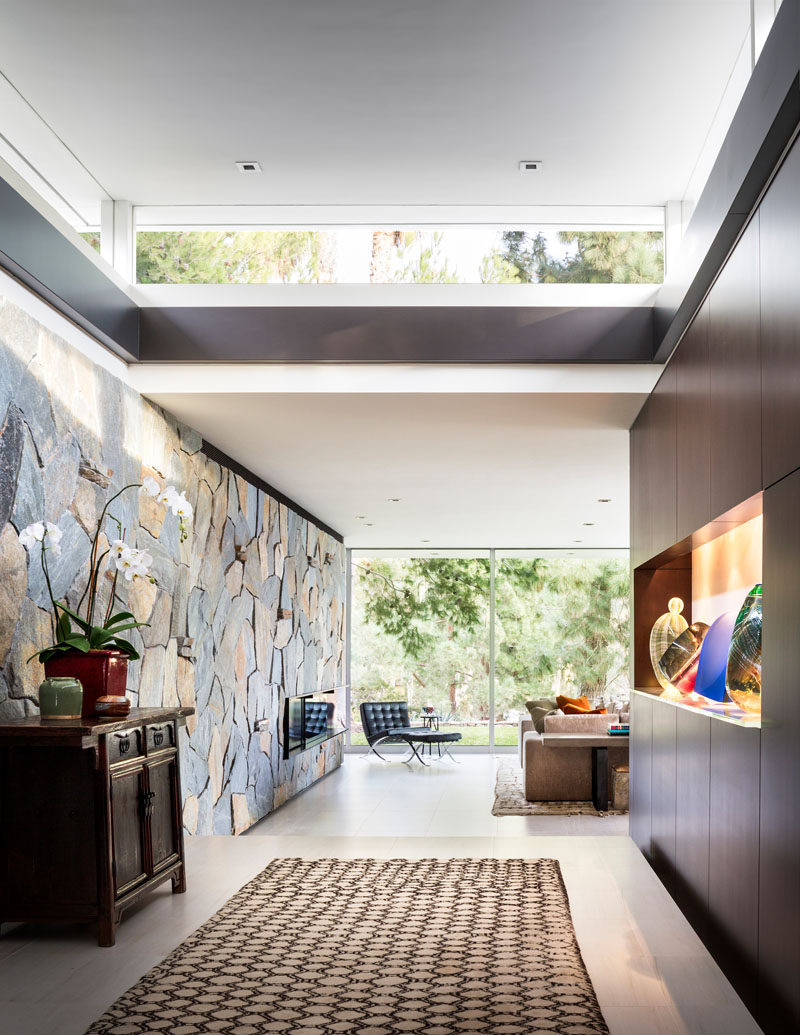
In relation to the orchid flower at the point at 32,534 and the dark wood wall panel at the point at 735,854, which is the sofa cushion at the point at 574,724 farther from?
the orchid flower at the point at 32,534

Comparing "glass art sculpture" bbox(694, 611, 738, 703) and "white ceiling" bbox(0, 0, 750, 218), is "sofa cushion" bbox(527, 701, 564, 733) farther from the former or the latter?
"white ceiling" bbox(0, 0, 750, 218)

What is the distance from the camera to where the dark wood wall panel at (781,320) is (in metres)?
2.45

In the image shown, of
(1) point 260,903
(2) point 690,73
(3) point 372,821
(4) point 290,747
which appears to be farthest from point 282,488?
(2) point 690,73

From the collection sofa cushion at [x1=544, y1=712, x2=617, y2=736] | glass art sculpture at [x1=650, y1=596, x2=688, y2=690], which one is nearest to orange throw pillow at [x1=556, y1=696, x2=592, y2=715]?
sofa cushion at [x1=544, y1=712, x2=617, y2=736]

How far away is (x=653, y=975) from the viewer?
130 inches

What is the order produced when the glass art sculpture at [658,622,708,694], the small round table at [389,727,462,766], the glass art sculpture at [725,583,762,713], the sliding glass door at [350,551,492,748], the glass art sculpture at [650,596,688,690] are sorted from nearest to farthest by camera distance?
the glass art sculpture at [725,583,762,713] → the glass art sculpture at [658,622,708,694] → the glass art sculpture at [650,596,688,690] → the small round table at [389,727,462,766] → the sliding glass door at [350,551,492,748]

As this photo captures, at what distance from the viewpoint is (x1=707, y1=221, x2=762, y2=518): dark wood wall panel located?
291cm

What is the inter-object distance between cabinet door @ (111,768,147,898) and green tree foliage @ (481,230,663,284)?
3.04 meters

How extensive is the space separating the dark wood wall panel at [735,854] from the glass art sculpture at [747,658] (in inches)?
4.6

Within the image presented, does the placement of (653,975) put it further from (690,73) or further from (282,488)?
(282,488)

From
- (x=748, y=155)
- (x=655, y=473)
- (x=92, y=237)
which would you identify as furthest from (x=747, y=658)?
(x=92, y=237)

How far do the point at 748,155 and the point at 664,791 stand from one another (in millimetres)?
3014

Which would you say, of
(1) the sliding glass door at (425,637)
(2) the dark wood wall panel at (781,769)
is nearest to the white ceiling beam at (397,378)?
(2) the dark wood wall panel at (781,769)

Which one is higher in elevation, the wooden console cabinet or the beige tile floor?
the wooden console cabinet
